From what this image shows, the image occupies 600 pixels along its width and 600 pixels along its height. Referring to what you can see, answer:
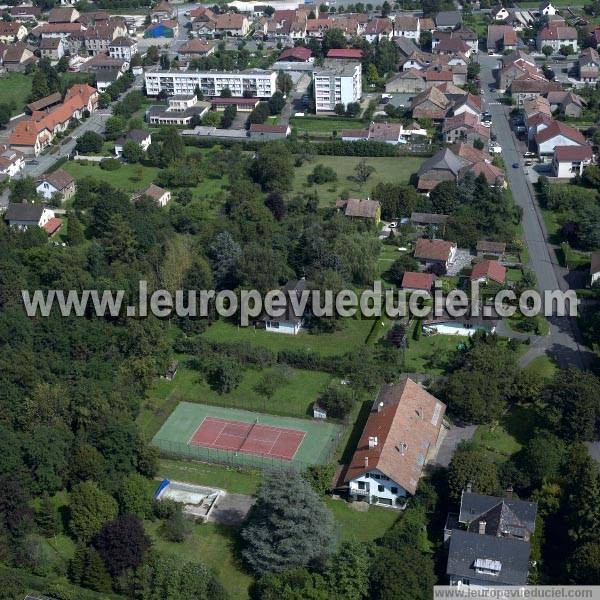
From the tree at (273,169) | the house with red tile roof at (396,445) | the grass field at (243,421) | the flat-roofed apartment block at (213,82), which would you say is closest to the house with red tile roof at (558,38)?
the flat-roofed apartment block at (213,82)

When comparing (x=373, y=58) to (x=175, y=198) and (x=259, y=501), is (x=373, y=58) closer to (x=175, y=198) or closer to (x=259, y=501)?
(x=175, y=198)

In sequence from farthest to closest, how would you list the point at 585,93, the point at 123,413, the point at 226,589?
the point at 585,93, the point at 123,413, the point at 226,589

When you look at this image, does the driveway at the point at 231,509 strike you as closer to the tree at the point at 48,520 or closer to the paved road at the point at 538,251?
the tree at the point at 48,520

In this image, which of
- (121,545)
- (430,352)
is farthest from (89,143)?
(121,545)

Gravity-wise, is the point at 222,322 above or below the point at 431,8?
below

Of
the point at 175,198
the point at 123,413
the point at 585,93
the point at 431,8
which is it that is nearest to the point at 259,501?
the point at 123,413

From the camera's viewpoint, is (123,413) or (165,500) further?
(123,413)

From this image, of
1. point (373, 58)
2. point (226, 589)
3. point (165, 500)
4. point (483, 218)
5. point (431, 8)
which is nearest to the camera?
point (226, 589)
